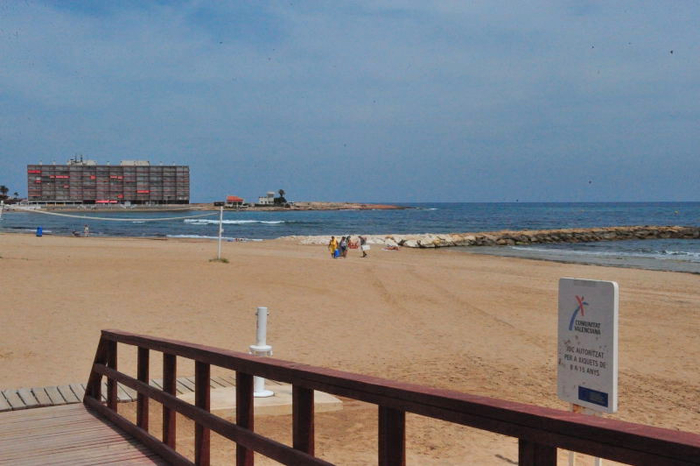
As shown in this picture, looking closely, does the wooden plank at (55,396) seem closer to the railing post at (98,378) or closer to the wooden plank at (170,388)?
the railing post at (98,378)

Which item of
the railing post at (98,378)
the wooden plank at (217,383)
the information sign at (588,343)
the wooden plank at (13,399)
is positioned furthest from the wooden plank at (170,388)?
the wooden plank at (217,383)

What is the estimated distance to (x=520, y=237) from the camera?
49.3 meters

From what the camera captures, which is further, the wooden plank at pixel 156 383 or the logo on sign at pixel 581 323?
the wooden plank at pixel 156 383

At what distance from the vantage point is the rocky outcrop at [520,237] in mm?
43812

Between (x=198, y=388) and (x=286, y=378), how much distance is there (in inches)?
42.0

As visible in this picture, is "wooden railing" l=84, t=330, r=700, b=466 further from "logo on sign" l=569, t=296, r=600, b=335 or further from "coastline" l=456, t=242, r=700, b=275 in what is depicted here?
"coastline" l=456, t=242, r=700, b=275

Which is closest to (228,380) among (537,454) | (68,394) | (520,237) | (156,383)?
(156,383)

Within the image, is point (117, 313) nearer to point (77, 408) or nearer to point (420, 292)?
point (77, 408)

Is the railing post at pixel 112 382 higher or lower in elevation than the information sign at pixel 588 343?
lower

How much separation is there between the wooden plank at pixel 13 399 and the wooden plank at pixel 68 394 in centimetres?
36

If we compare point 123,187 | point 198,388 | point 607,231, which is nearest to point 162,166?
point 123,187

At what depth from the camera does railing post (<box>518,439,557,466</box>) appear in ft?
6.48

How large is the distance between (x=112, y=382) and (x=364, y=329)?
6.44 m

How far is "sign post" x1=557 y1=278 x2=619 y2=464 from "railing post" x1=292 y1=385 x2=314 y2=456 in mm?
1899
